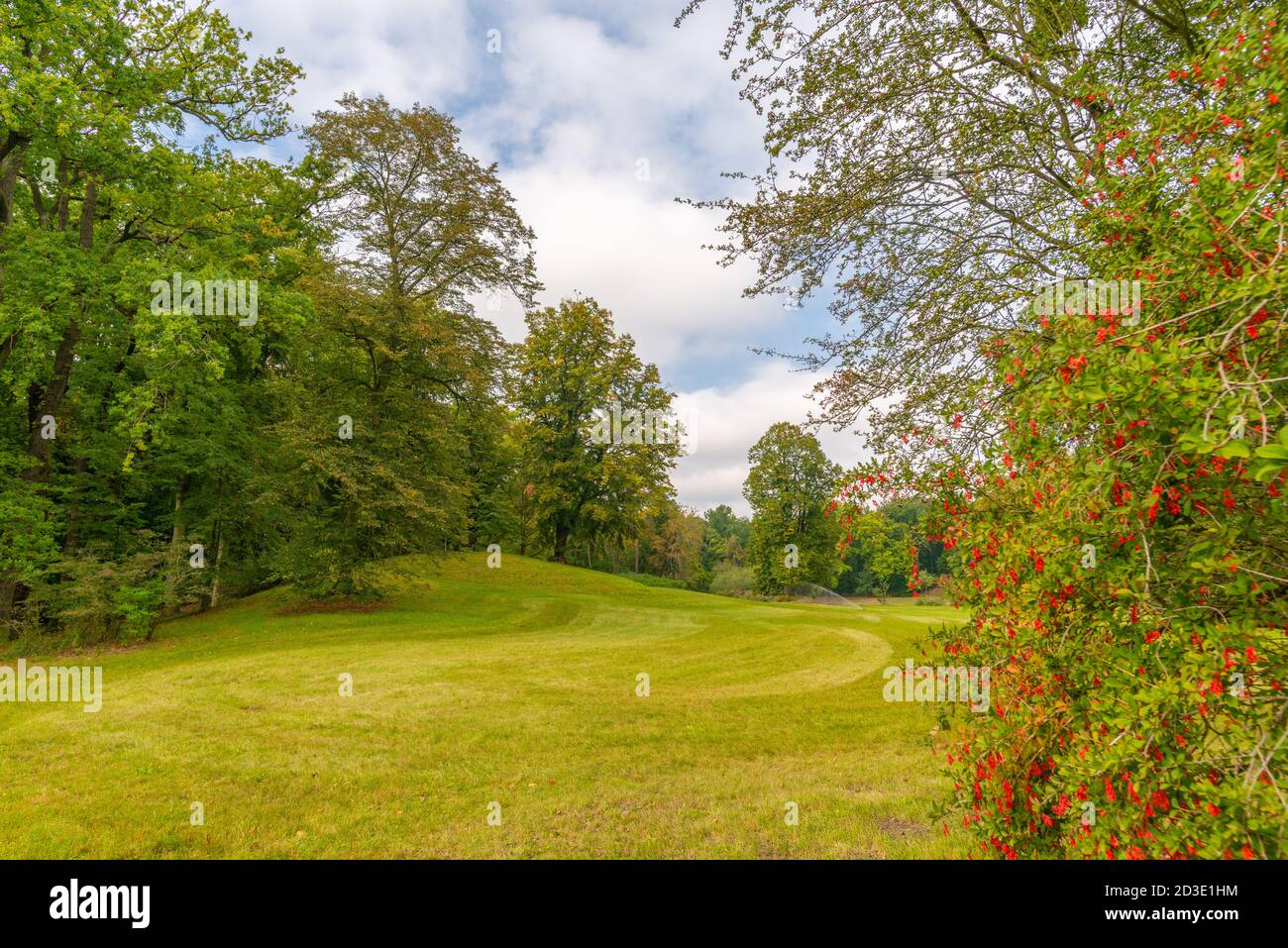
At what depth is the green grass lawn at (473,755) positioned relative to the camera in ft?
15.6

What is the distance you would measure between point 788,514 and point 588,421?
601 inches

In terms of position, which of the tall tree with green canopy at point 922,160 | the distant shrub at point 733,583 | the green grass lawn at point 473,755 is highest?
the tall tree with green canopy at point 922,160

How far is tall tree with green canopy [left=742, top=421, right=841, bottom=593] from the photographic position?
3581cm

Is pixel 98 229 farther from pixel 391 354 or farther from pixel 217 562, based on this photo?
pixel 217 562

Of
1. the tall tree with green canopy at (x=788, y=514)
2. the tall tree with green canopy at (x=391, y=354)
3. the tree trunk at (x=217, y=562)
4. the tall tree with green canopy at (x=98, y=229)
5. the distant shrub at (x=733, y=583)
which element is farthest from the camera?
the distant shrub at (x=733, y=583)

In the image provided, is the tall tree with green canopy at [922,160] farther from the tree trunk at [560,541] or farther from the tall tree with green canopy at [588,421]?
the tree trunk at [560,541]

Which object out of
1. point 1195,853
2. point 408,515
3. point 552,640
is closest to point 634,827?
point 1195,853

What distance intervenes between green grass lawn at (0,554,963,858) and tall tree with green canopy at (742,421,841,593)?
22.1m

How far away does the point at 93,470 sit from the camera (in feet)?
59.2

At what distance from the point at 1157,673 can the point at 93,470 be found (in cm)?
2601

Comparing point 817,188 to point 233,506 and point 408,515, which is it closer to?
point 408,515

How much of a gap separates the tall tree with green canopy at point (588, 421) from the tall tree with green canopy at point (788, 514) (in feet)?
29.2
